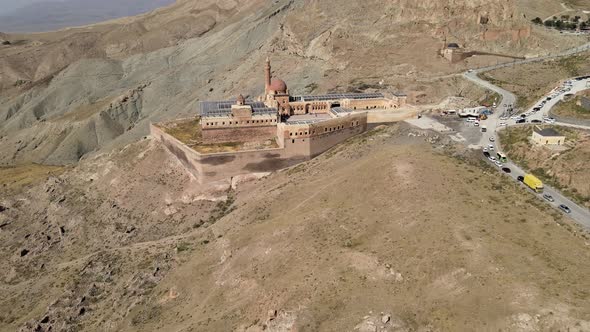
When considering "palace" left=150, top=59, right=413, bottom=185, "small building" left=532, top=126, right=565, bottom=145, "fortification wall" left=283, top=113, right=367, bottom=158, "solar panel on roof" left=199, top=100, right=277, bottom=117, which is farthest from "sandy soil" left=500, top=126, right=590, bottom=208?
"solar panel on roof" left=199, top=100, right=277, bottom=117

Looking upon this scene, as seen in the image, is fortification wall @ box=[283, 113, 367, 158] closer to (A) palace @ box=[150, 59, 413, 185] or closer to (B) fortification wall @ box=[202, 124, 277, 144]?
(A) palace @ box=[150, 59, 413, 185]

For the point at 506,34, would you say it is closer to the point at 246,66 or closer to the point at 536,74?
the point at 536,74

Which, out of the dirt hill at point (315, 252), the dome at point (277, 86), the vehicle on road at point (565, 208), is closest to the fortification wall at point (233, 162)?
the dirt hill at point (315, 252)

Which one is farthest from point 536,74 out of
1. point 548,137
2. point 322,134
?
point 322,134

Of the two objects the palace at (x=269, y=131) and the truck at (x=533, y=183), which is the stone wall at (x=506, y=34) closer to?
the palace at (x=269, y=131)

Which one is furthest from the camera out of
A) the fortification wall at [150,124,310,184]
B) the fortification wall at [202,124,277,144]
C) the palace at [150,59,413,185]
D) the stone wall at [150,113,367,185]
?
the fortification wall at [202,124,277,144]

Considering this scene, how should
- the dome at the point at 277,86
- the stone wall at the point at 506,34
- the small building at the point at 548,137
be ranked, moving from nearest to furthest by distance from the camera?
the small building at the point at 548,137 < the dome at the point at 277,86 < the stone wall at the point at 506,34

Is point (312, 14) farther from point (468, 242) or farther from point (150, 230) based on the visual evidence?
point (468, 242)
